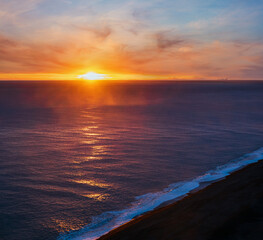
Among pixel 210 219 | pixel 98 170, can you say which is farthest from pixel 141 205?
pixel 98 170

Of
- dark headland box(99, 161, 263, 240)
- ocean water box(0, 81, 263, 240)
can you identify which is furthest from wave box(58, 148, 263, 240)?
dark headland box(99, 161, 263, 240)

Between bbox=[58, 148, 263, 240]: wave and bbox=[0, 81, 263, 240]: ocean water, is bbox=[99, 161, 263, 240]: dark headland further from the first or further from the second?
bbox=[0, 81, 263, 240]: ocean water

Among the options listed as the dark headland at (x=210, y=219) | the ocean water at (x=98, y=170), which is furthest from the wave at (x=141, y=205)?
the dark headland at (x=210, y=219)

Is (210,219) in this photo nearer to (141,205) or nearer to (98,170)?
(141,205)

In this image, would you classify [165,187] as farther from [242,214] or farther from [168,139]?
[168,139]

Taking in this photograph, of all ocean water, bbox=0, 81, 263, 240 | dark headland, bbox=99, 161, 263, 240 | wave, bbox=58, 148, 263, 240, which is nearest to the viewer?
dark headland, bbox=99, 161, 263, 240
